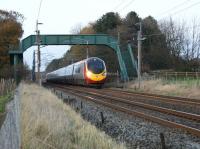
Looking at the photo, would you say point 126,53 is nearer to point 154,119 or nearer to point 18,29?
point 18,29

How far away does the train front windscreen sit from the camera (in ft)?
163

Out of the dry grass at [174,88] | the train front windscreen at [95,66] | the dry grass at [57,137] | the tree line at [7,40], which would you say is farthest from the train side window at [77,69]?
the dry grass at [57,137]

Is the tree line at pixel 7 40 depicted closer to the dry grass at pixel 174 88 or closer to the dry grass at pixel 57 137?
the dry grass at pixel 174 88

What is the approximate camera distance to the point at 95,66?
165 feet

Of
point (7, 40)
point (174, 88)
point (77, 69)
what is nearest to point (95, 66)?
point (77, 69)

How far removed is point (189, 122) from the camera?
17188 millimetres

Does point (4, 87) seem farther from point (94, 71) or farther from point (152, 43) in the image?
point (152, 43)

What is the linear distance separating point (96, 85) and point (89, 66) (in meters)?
3.76

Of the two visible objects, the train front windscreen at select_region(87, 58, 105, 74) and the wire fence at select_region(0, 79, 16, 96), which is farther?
the train front windscreen at select_region(87, 58, 105, 74)

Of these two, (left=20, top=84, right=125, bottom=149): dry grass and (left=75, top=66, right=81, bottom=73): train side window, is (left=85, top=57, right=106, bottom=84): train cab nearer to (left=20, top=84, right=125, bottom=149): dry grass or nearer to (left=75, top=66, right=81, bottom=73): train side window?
(left=75, top=66, right=81, bottom=73): train side window

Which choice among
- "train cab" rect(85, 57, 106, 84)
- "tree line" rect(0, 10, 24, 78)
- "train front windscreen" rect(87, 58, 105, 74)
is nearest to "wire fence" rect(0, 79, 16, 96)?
"train cab" rect(85, 57, 106, 84)

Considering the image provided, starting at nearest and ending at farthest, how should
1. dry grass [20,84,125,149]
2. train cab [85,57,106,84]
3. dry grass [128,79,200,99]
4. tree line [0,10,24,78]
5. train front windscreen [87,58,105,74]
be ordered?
dry grass [20,84,125,149] < dry grass [128,79,200,99] < train cab [85,57,106,84] < train front windscreen [87,58,105,74] < tree line [0,10,24,78]

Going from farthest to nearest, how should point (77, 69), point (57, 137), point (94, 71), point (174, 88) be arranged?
point (77, 69) < point (94, 71) < point (174, 88) < point (57, 137)

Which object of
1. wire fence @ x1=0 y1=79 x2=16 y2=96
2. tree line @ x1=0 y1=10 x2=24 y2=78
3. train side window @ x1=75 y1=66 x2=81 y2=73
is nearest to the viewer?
wire fence @ x1=0 y1=79 x2=16 y2=96
